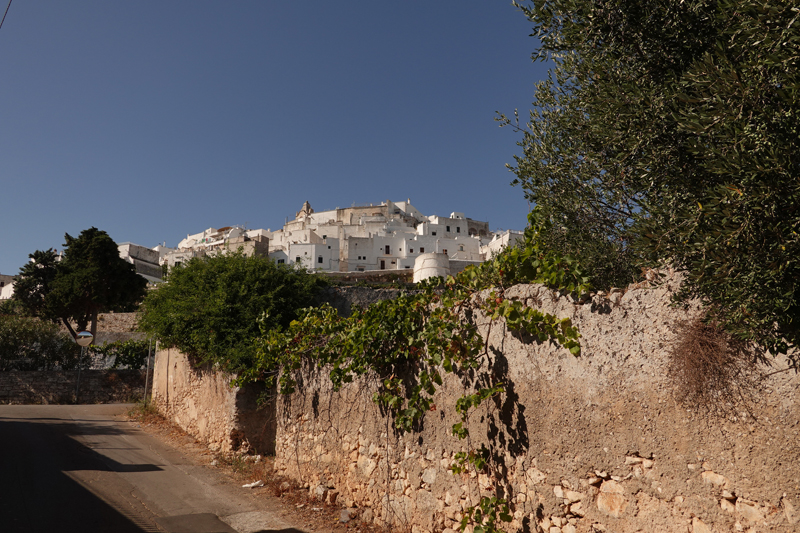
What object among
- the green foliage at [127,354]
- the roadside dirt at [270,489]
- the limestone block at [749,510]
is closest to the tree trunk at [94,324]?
the green foliage at [127,354]

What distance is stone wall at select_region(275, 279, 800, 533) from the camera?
3.40m

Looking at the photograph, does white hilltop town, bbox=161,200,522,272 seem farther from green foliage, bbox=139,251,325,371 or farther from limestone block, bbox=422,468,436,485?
limestone block, bbox=422,468,436,485

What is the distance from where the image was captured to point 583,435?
4449 millimetres

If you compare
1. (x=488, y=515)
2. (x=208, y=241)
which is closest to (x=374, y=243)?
(x=208, y=241)

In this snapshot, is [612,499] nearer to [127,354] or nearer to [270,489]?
[270,489]

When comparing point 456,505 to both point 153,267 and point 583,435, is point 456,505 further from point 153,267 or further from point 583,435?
point 153,267

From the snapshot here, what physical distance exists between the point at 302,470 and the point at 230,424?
9.81 feet

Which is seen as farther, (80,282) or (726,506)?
(80,282)

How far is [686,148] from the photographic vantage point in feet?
12.2

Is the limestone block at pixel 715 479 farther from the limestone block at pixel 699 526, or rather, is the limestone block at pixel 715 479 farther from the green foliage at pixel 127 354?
the green foliage at pixel 127 354

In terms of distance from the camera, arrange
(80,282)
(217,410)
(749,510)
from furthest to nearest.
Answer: (80,282)
(217,410)
(749,510)

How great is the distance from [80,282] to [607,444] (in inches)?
1618

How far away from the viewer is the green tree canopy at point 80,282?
37.1 meters

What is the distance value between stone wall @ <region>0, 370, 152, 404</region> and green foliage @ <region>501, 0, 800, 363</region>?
77.1ft
